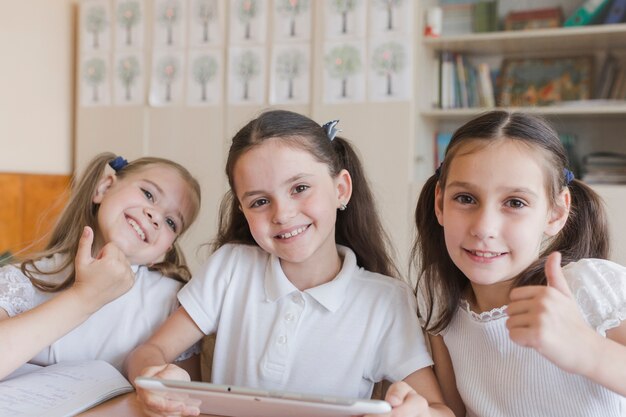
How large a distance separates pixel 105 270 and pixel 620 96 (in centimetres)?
296

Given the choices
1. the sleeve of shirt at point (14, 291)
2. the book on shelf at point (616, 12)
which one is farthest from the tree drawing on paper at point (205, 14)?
the sleeve of shirt at point (14, 291)

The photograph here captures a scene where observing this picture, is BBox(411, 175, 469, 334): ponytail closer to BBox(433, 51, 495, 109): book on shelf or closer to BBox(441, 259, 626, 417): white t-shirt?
BBox(441, 259, 626, 417): white t-shirt

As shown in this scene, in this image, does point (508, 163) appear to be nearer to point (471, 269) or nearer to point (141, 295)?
point (471, 269)

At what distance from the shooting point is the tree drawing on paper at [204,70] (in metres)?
3.73

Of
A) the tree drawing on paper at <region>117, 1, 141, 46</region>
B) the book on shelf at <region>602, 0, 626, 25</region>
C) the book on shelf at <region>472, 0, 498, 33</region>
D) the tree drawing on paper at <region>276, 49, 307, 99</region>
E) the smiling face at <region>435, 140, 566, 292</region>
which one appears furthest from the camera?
the tree drawing on paper at <region>117, 1, 141, 46</region>

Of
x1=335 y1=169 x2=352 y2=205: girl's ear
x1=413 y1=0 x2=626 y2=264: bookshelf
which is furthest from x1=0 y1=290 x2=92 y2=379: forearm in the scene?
x1=413 y1=0 x2=626 y2=264: bookshelf

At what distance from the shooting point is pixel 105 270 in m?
1.12

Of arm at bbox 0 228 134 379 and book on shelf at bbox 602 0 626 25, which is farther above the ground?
book on shelf at bbox 602 0 626 25

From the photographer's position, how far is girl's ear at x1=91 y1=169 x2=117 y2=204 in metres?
1.42

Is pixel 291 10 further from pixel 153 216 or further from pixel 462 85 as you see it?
pixel 153 216

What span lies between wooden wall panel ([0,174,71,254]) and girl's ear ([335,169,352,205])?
2489mm

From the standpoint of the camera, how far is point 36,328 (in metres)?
1.06

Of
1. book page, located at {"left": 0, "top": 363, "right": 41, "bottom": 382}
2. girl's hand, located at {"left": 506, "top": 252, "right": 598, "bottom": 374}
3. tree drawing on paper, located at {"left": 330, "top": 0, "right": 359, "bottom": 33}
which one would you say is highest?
tree drawing on paper, located at {"left": 330, "top": 0, "right": 359, "bottom": 33}

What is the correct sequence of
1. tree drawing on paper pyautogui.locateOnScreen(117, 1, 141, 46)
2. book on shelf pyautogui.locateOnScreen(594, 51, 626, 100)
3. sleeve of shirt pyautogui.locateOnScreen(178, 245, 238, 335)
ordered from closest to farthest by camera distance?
sleeve of shirt pyautogui.locateOnScreen(178, 245, 238, 335) → book on shelf pyautogui.locateOnScreen(594, 51, 626, 100) → tree drawing on paper pyautogui.locateOnScreen(117, 1, 141, 46)
